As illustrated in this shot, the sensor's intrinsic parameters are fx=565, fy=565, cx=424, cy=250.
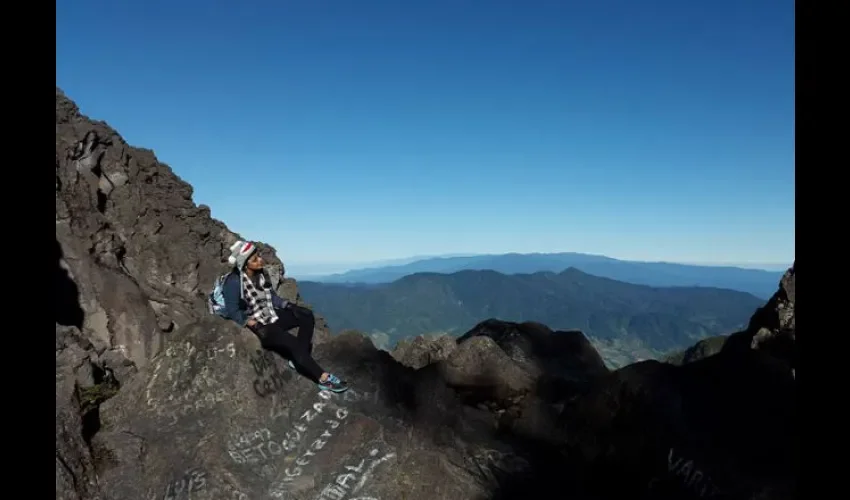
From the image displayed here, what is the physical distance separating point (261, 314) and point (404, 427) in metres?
4.25

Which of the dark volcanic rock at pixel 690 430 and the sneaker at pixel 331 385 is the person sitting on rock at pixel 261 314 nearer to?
the sneaker at pixel 331 385

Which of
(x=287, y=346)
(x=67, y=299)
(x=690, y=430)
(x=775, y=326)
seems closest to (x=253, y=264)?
(x=287, y=346)

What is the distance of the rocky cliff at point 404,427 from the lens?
11023 mm

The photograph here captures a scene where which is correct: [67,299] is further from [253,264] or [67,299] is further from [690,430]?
[690,430]

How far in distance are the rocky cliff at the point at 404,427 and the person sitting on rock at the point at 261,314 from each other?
13.0 inches

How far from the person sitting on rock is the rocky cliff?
1.08 ft

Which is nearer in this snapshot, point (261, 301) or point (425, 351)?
point (261, 301)

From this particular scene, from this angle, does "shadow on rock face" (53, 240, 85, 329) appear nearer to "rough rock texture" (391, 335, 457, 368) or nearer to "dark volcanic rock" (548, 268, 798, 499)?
"rough rock texture" (391, 335, 457, 368)

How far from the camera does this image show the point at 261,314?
13.3m

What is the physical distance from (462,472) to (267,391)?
4.64 meters

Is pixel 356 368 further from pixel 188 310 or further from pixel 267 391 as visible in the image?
pixel 188 310

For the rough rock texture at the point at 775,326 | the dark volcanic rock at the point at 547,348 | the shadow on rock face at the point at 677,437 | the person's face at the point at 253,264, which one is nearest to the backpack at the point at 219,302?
the person's face at the point at 253,264
